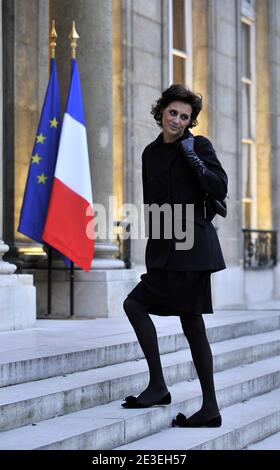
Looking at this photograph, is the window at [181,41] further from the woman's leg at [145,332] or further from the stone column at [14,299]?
the woman's leg at [145,332]

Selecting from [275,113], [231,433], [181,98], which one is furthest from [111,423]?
[275,113]

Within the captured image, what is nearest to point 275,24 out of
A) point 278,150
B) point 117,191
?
point 278,150

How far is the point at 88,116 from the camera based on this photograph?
11109 millimetres

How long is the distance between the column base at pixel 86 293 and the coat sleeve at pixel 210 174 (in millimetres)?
5223

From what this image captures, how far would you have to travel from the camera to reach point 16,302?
910 centimetres

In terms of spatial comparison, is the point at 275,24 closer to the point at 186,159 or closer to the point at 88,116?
the point at 88,116

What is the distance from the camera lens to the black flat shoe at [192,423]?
5766 millimetres

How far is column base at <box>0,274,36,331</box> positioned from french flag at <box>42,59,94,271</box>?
31.5 inches

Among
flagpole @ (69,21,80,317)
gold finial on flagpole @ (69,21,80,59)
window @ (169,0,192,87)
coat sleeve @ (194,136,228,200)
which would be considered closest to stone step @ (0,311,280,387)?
flagpole @ (69,21,80,317)

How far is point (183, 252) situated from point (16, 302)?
3729 mm

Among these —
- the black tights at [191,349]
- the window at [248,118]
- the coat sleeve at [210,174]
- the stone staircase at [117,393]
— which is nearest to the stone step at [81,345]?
the stone staircase at [117,393]

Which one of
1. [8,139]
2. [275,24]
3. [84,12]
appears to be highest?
[275,24]

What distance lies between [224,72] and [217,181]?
10335 mm

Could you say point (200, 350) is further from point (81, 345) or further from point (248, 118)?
point (248, 118)
